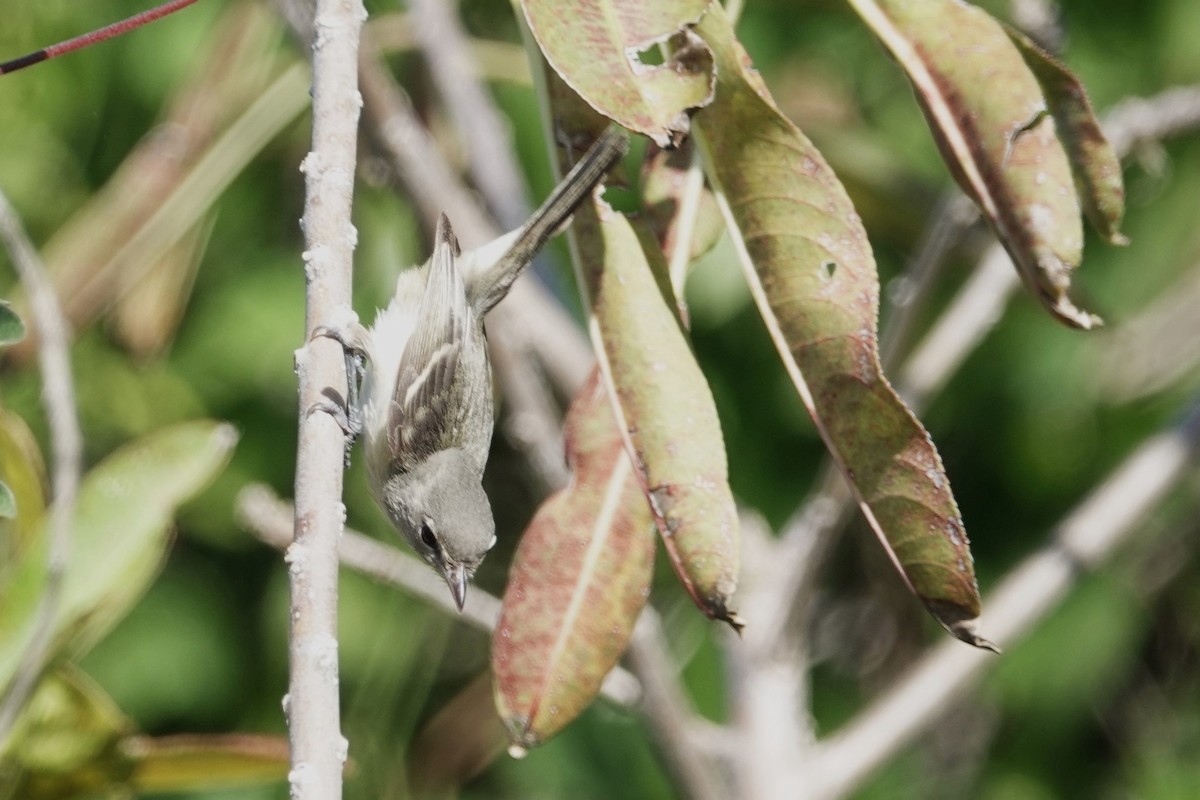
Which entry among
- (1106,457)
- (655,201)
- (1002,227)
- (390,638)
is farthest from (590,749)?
(1002,227)

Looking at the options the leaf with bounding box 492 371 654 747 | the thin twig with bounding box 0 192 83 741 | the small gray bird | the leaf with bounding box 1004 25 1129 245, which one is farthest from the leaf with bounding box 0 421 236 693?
the leaf with bounding box 1004 25 1129 245

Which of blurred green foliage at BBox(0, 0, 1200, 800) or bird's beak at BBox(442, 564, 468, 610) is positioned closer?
bird's beak at BBox(442, 564, 468, 610)

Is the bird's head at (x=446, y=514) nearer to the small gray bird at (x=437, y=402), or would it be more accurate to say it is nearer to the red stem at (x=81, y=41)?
the small gray bird at (x=437, y=402)

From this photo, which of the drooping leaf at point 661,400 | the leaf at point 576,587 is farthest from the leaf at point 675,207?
the leaf at point 576,587

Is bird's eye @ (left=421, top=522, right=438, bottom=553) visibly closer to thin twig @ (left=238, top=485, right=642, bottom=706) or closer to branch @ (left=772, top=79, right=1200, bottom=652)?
thin twig @ (left=238, top=485, right=642, bottom=706)

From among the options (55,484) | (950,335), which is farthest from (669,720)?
(55,484)

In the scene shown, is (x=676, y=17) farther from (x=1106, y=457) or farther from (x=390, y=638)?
(x=1106, y=457)
